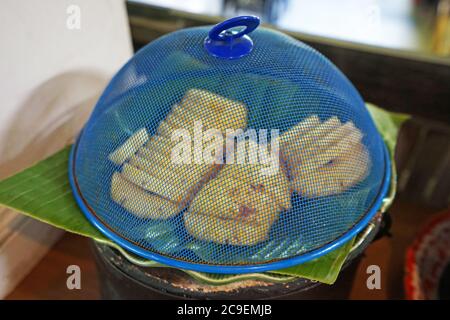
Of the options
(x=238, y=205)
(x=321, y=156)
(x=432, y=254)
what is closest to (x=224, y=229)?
(x=238, y=205)

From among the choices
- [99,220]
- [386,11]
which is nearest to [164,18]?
[386,11]

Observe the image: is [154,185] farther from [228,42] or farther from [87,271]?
[87,271]

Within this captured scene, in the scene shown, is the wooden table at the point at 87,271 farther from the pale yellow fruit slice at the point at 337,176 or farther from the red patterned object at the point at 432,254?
the pale yellow fruit slice at the point at 337,176

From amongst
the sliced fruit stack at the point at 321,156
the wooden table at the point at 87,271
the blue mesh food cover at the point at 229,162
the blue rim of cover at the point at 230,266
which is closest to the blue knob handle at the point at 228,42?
the blue mesh food cover at the point at 229,162

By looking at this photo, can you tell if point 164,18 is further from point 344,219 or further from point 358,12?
point 344,219

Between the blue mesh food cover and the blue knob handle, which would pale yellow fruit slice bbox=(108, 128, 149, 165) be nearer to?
the blue mesh food cover
